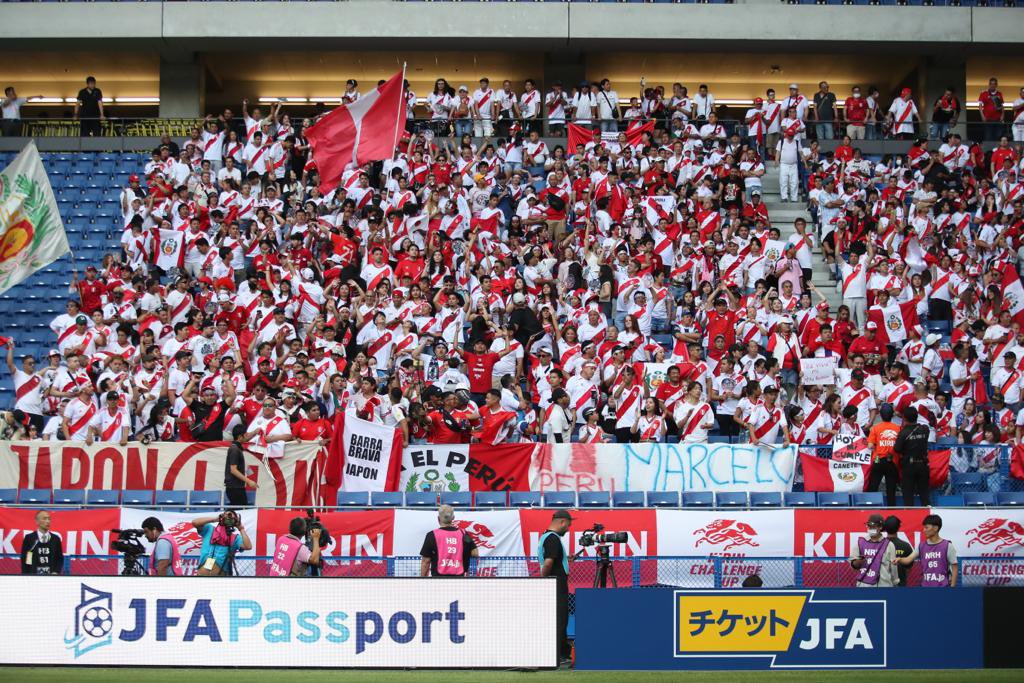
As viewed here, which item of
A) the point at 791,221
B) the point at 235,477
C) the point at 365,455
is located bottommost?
the point at 235,477

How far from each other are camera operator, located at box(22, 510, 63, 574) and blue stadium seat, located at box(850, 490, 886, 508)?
10406 millimetres

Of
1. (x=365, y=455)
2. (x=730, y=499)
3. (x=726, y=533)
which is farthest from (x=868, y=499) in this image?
(x=365, y=455)

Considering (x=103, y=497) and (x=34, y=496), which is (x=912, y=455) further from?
(x=34, y=496)

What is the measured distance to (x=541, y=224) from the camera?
23984 mm

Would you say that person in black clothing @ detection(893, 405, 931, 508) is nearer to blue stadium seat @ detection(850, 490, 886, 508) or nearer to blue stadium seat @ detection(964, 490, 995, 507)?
blue stadium seat @ detection(850, 490, 886, 508)

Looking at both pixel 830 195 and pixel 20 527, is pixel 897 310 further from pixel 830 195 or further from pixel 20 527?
pixel 20 527

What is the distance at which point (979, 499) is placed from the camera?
17.9 m

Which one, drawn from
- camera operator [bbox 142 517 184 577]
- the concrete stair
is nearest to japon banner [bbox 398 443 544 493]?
camera operator [bbox 142 517 184 577]

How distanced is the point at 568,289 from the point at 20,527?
32.0 feet

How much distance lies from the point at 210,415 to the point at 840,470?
30.0 ft

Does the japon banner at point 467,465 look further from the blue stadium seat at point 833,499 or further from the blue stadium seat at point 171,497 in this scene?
the blue stadium seat at point 833,499

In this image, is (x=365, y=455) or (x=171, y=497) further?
(x=365, y=455)

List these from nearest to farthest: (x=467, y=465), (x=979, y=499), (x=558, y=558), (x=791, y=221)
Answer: (x=558, y=558), (x=979, y=499), (x=467, y=465), (x=791, y=221)

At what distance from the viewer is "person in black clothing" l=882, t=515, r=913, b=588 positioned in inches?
577
